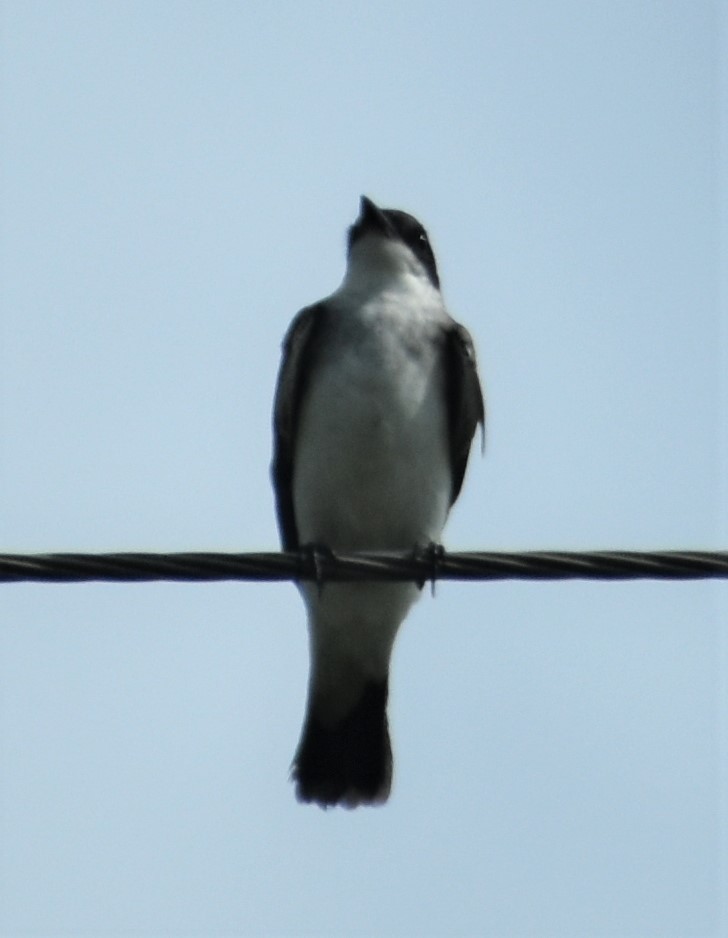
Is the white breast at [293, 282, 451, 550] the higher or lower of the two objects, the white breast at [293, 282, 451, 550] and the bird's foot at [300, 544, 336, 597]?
the higher

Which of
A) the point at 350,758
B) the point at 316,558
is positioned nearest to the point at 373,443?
the point at 316,558

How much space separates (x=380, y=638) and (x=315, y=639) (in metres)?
0.29

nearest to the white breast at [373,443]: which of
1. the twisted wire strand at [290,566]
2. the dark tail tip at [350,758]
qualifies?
the dark tail tip at [350,758]

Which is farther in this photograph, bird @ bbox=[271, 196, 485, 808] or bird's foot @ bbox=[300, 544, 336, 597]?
bird @ bbox=[271, 196, 485, 808]

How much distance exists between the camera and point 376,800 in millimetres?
8531

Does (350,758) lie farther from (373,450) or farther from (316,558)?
(316,558)

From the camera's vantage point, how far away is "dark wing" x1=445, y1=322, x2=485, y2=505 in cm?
820

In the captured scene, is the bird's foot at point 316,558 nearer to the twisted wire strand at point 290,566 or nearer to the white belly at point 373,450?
the twisted wire strand at point 290,566

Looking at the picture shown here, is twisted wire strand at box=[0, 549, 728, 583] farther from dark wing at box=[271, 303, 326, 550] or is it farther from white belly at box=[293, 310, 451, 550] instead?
dark wing at box=[271, 303, 326, 550]

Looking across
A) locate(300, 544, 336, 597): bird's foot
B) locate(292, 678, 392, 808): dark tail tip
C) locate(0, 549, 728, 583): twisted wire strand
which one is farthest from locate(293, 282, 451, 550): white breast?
locate(0, 549, 728, 583): twisted wire strand

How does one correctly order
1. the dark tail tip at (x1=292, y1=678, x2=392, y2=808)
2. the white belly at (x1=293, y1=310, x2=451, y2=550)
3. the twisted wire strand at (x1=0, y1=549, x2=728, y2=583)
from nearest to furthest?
the twisted wire strand at (x1=0, y1=549, x2=728, y2=583) → the white belly at (x1=293, y1=310, x2=451, y2=550) → the dark tail tip at (x1=292, y1=678, x2=392, y2=808)

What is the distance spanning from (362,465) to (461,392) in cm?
61

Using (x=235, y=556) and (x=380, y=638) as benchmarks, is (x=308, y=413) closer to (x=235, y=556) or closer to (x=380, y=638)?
(x=380, y=638)

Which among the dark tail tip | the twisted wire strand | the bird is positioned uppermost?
the bird
